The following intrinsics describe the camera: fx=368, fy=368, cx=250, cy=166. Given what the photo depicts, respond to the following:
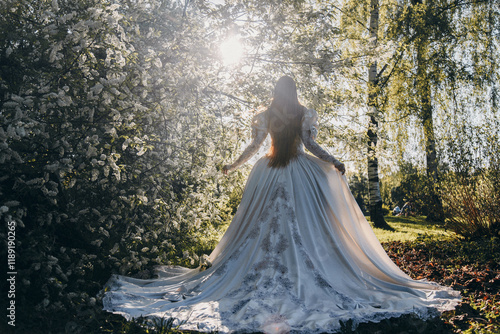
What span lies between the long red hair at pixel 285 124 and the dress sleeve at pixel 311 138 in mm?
78

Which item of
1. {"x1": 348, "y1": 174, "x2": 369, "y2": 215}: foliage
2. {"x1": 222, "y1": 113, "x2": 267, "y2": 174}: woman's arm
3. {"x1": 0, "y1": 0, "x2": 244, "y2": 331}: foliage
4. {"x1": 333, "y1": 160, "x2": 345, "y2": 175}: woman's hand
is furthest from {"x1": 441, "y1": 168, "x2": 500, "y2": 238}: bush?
{"x1": 348, "y1": 174, "x2": 369, "y2": 215}: foliage

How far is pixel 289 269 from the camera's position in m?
3.85

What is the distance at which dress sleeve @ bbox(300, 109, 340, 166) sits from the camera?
475 centimetres

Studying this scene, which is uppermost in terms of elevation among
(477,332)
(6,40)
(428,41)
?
(428,41)

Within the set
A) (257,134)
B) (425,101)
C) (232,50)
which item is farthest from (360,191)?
(257,134)

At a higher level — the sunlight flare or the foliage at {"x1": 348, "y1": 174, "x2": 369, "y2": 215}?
the sunlight flare

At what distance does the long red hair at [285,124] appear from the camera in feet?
15.7

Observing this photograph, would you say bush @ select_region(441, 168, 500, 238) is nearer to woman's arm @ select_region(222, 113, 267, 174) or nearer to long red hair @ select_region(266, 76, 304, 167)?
long red hair @ select_region(266, 76, 304, 167)

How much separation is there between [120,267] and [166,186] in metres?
1.11

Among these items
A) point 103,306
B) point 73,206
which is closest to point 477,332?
point 103,306

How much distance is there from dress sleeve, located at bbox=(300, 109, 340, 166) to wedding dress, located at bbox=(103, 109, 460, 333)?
13 millimetres

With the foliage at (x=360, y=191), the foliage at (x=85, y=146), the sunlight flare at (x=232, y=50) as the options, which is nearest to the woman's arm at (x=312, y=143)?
the foliage at (x=85, y=146)

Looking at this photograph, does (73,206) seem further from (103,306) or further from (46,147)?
(103,306)

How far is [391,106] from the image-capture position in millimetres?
11656
